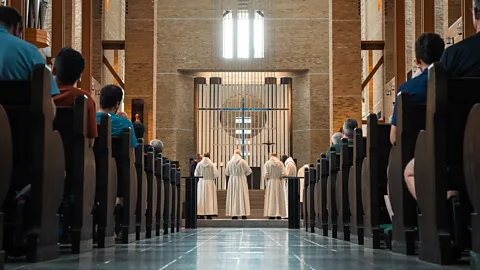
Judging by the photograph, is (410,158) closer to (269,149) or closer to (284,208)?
(284,208)

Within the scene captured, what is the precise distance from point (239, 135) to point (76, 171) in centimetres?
2268

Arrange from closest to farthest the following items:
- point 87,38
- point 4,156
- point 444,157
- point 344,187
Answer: point 4,156
point 444,157
point 344,187
point 87,38

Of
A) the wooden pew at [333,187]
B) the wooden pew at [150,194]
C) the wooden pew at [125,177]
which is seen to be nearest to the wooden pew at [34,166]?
the wooden pew at [125,177]

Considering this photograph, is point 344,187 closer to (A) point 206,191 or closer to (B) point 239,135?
(A) point 206,191

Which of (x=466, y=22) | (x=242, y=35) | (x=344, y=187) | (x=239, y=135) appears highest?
(x=242, y=35)

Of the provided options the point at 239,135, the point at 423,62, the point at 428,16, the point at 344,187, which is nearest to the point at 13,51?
the point at 423,62

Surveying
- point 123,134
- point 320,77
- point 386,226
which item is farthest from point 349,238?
point 320,77

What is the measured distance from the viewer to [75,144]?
5512 mm

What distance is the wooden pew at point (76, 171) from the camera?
5.46m

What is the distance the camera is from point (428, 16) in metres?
18.2

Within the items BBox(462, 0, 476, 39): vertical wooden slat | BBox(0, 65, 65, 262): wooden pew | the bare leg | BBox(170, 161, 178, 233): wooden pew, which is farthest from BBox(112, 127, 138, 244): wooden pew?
BBox(462, 0, 476, 39): vertical wooden slat

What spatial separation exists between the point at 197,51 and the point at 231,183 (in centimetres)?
583

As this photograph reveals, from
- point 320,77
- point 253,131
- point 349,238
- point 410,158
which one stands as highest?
point 320,77

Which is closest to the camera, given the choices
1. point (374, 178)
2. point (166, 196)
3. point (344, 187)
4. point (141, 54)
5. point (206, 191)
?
point (374, 178)
